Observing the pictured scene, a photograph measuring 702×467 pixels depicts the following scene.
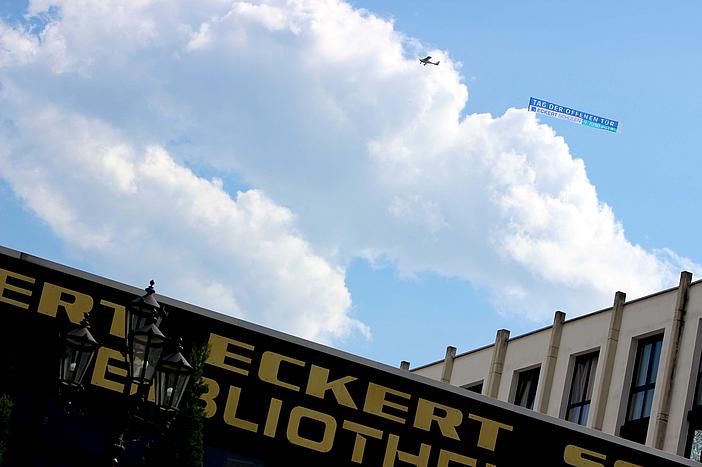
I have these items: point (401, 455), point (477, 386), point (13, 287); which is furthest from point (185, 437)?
point (477, 386)

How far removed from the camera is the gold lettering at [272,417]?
1001 inches

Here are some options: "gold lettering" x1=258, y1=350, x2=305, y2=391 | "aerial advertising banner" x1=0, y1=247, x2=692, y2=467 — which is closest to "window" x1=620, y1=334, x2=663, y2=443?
"aerial advertising banner" x1=0, y1=247, x2=692, y2=467

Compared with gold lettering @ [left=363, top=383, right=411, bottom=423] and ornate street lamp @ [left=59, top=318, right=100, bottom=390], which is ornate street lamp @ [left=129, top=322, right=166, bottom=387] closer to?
ornate street lamp @ [left=59, top=318, right=100, bottom=390]

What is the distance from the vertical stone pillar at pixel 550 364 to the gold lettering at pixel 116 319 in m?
21.7

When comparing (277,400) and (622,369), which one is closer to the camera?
(277,400)

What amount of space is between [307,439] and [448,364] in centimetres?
2580

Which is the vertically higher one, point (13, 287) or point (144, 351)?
point (13, 287)

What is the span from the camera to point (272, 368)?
84.3ft

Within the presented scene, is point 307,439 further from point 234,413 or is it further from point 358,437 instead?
point 234,413

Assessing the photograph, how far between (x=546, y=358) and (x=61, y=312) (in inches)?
912

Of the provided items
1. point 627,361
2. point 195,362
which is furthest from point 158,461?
point 627,361

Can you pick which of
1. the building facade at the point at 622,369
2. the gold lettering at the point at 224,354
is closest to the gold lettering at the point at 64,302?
the gold lettering at the point at 224,354

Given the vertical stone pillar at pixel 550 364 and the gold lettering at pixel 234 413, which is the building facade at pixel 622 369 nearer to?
the vertical stone pillar at pixel 550 364

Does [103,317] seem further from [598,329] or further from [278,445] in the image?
[598,329]
